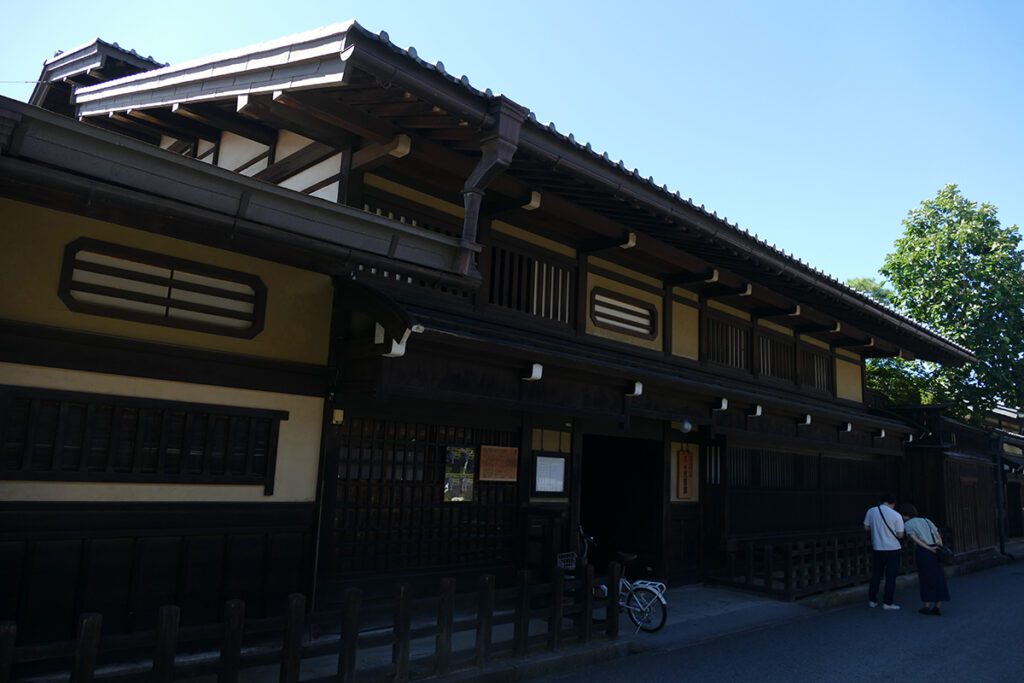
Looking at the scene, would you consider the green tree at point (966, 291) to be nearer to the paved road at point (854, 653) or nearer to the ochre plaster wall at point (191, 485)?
the paved road at point (854, 653)

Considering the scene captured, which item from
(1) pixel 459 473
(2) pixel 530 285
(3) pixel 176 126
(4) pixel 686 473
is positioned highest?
(3) pixel 176 126

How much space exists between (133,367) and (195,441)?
0.87 meters

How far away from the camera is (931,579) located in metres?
11.2

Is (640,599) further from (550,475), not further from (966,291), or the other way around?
(966,291)

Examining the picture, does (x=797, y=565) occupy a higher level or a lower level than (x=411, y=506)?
lower

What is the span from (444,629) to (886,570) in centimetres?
842

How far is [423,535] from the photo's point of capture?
8.33 m

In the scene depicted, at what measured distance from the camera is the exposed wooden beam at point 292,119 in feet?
22.6

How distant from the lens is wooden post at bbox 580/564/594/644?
7945mm

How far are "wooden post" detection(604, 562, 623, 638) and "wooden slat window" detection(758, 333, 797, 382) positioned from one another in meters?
6.96

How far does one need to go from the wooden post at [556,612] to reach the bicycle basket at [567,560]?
144 cm

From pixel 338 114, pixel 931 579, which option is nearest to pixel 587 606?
pixel 338 114

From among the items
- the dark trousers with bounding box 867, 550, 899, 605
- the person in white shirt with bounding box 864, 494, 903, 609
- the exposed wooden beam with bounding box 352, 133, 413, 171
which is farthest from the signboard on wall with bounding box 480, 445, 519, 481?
the dark trousers with bounding box 867, 550, 899, 605

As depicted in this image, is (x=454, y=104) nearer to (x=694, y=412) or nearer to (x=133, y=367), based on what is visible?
(x=133, y=367)
